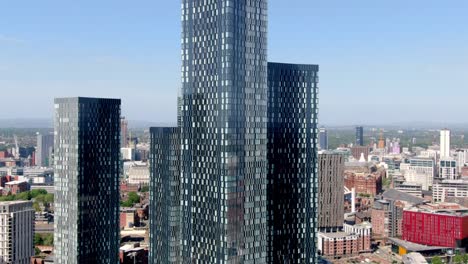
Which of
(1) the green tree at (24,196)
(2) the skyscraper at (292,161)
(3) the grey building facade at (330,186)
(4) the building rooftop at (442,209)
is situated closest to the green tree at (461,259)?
(4) the building rooftop at (442,209)

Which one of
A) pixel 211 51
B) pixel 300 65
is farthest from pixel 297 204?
pixel 211 51

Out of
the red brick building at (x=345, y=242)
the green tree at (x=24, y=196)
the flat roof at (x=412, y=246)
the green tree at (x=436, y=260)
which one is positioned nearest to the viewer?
the green tree at (x=436, y=260)

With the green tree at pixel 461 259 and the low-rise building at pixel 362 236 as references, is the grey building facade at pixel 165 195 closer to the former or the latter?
the low-rise building at pixel 362 236

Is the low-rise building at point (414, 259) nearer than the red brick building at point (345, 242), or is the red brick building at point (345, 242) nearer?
the low-rise building at point (414, 259)

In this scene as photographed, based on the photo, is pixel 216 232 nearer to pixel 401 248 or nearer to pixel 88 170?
pixel 88 170

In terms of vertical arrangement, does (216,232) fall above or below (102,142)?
below

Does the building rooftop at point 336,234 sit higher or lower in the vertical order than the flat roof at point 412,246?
higher

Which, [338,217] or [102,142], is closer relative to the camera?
[102,142]
